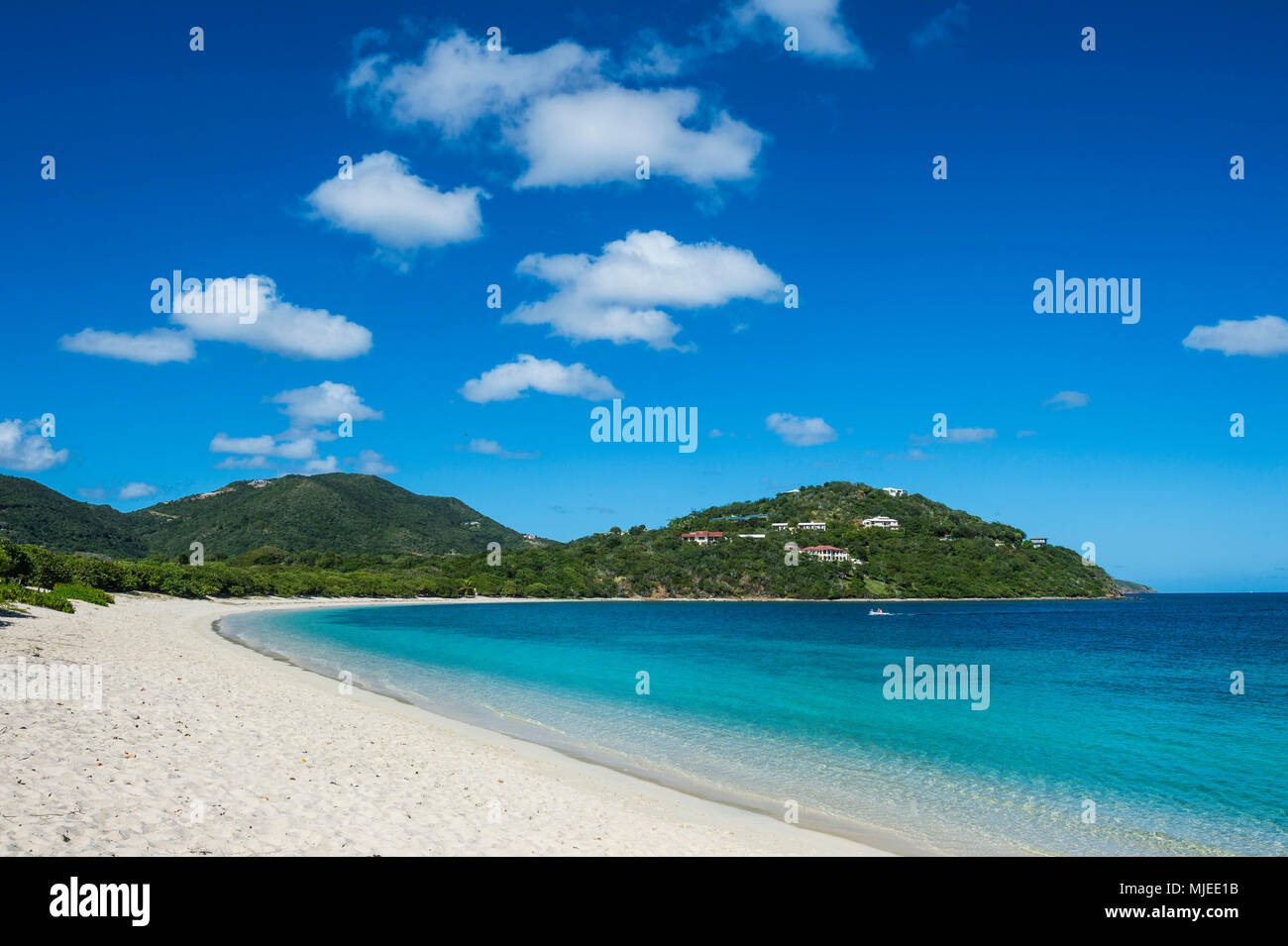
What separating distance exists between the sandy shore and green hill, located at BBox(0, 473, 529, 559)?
5503 inches

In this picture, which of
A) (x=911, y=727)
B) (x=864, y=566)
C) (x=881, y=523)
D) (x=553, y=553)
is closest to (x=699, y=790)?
(x=911, y=727)

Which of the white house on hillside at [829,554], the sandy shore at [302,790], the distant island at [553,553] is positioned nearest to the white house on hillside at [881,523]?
the distant island at [553,553]

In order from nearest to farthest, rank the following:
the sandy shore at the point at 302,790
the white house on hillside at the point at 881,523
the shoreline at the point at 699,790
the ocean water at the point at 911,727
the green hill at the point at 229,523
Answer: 1. the sandy shore at the point at 302,790
2. the shoreline at the point at 699,790
3. the ocean water at the point at 911,727
4. the green hill at the point at 229,523
5. the white house on hillside at the point at 881,523

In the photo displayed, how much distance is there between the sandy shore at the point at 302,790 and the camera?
8.02m

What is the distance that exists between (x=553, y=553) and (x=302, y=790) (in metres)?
167

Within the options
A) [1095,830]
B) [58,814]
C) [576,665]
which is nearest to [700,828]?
[1095,830]

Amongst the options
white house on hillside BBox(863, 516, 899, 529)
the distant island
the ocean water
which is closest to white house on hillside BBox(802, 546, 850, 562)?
the distant island

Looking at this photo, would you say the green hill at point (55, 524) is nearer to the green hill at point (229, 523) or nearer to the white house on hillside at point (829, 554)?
the green hill at point (229, 523)

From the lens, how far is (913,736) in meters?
20.6

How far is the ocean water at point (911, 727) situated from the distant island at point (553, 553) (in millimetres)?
81355

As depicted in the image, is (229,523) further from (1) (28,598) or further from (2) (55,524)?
(1) (28,598)

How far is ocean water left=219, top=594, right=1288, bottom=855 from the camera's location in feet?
42.8

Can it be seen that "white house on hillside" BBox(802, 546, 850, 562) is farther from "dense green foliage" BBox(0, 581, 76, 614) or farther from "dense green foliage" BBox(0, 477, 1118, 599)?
"dense green foliage" BBox(0, 581, 76, 614)
